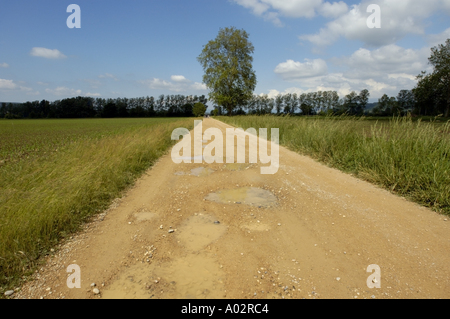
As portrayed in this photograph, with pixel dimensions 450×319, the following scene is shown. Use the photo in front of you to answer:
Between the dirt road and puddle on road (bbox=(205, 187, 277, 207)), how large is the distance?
0.02 meters

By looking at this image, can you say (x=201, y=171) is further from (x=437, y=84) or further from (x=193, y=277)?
(x=437, y=84)

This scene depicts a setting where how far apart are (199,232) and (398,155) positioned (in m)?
4.72

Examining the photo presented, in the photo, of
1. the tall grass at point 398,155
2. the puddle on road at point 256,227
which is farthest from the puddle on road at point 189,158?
the puddle on road at point 256,227

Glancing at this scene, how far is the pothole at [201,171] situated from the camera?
636 cm

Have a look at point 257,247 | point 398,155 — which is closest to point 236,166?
point 398,155

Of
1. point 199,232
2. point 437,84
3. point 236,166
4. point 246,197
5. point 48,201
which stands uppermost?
point 437,84

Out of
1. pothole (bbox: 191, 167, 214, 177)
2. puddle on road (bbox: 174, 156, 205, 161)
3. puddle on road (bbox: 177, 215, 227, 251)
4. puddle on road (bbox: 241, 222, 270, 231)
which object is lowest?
puddle on road (bbox: 177, 215, 227, 251)

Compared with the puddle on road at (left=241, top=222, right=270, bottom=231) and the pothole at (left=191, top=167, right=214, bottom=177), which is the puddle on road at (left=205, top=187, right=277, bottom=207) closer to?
the puddle on road at (left=241, top=222, right=270, bottom=231)

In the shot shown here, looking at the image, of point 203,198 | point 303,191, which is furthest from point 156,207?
point 303,191

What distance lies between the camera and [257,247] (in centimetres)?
301

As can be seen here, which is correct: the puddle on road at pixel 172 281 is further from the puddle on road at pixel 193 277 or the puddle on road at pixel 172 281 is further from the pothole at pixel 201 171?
the pothole at pixel 201 171

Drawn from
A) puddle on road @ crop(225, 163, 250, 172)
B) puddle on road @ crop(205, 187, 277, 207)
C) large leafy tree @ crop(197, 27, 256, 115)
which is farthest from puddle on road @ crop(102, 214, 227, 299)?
large leafy tree @ crop(197, 27, 256, 115)

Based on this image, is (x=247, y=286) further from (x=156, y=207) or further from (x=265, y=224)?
(x=156, y=207)

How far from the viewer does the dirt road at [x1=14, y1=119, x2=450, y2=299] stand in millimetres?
2348
